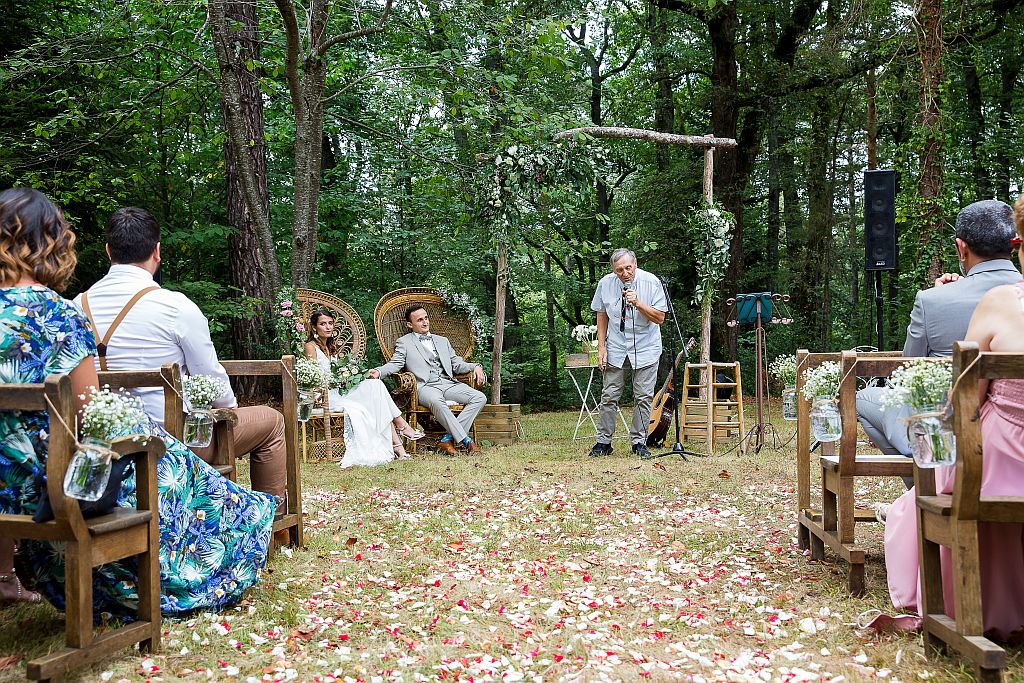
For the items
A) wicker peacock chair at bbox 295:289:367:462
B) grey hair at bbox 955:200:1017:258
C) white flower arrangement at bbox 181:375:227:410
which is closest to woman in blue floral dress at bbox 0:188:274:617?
white flower arrangement at bbox 181:375:227:410

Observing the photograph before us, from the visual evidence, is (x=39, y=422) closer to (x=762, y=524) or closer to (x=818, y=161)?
(x=762, y=524)

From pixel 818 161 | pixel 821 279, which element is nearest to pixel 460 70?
pixel 818 161

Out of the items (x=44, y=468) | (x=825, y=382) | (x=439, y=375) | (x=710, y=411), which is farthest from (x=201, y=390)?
(x=710, y=411)

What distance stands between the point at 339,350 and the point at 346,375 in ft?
2.31

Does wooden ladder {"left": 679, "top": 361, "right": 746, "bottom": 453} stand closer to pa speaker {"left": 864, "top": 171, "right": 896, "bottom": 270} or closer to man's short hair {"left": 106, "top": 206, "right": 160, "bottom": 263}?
pa speaker {"left": 864, "top": 171, "right": 896, "bottom": 270}

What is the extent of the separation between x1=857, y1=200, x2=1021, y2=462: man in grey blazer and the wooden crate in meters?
5.04

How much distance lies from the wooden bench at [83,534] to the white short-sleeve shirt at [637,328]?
4948 mm

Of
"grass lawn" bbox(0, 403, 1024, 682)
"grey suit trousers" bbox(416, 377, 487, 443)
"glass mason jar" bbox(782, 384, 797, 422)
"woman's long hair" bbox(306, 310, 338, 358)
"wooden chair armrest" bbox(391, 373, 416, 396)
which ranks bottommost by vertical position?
"grass lawn" bbox(0, 403, 1024, 682)

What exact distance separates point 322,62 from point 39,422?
4.90 m

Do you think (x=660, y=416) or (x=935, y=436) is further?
(x=660, y=416)

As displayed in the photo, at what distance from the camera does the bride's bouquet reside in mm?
7191

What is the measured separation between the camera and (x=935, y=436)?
213 cm

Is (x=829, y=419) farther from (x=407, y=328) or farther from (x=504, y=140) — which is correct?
(x=407, y=328)

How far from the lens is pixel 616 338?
7.04m
